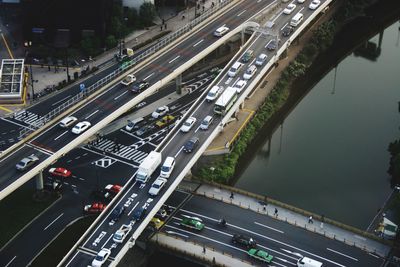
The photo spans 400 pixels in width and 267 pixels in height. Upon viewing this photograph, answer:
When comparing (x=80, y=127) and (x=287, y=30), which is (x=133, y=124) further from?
(x=287, y=30)

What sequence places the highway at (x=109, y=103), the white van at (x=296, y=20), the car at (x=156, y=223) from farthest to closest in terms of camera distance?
1. the white van at (x=296, y=20)
2. the highway at (x=109, y=103)
3. the car at (x=156, y=223)

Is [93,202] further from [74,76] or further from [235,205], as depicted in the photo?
[74,76]

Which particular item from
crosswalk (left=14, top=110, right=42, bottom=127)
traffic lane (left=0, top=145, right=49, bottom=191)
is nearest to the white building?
crosswalk (left=14, top=110, right=42, bottom=127)

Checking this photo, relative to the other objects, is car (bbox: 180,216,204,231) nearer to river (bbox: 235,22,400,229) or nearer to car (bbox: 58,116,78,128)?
river (bbox: 235,22,400,229)

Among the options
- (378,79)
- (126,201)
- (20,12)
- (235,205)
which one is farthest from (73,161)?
(378,79)

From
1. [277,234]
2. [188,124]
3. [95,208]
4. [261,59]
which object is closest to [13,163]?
[95,208]

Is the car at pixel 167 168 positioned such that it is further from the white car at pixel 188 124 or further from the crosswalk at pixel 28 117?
the crosswalk at pixel 28 117

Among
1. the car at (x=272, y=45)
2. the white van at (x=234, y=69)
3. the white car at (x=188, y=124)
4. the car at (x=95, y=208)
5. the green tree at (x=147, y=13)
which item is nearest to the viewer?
the car at (x=95, y=208)

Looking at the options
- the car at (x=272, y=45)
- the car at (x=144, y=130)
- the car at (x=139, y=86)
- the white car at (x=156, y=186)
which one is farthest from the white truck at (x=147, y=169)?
the car at (x=272, y=45)
